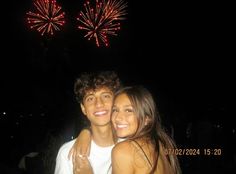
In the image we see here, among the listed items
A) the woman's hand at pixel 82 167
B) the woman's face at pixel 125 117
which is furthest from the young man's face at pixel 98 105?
the woman's hand at pixel 82 167

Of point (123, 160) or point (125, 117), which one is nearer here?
point (123, 160)

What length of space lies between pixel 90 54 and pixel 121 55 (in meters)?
2.97

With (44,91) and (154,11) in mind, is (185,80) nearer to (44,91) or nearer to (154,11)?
(154,11)

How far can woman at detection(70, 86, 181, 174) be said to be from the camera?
3.11 metres

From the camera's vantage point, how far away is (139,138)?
336 centimetres

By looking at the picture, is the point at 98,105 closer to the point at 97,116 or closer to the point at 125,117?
the point at 97,116

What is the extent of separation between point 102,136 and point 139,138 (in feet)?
2.20

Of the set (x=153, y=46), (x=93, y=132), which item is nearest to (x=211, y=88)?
(x=153, y=46)

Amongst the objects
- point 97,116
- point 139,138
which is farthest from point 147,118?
point 97,116

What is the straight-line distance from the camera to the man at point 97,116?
3.65 meters

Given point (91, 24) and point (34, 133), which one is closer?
point (34, 133)

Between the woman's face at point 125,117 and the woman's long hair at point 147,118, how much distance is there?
46 mm

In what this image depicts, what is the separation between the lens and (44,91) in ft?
74.4

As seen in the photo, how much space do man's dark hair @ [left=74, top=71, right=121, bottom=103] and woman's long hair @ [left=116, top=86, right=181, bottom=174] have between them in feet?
1.70
